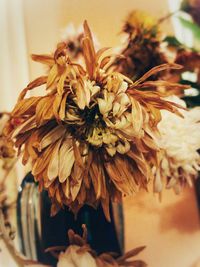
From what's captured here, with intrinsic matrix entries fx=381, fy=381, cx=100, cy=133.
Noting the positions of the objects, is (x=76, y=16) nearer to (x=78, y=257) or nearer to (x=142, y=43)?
(x=142, y=43)

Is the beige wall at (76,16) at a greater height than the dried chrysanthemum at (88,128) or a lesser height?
greater

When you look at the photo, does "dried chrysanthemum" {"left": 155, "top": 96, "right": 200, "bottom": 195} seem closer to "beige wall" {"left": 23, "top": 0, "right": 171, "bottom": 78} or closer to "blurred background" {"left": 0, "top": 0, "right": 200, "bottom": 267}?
"blurred background" {"left": 0, "top": 0, "right": 200, "bottom": 267}

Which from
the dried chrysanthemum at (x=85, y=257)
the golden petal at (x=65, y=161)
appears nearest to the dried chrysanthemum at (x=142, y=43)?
the golden petal at (x=65, y=161)

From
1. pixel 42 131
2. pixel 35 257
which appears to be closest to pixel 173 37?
pixel 42 131

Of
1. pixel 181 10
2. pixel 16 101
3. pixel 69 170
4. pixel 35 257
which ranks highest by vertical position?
pixel 181 10

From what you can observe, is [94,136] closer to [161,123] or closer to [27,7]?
[161,123]

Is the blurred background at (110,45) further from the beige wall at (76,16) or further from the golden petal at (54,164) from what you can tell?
the golden petal at (54,164)
